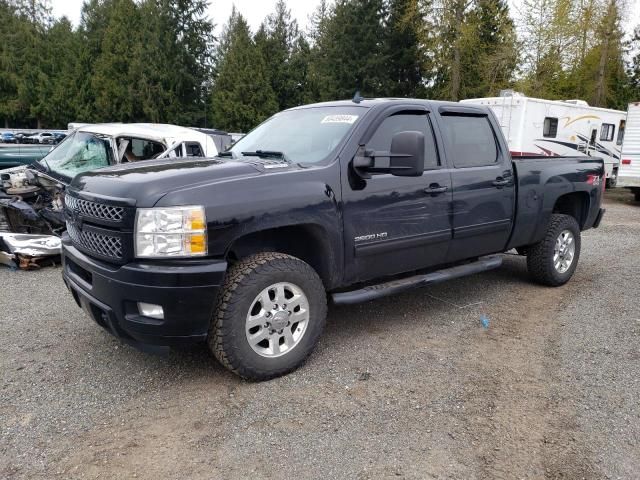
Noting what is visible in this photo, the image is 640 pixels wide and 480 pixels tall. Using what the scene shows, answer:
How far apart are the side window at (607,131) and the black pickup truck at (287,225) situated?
14887 millimetres

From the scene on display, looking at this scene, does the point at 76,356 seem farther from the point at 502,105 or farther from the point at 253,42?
the point at 253,42

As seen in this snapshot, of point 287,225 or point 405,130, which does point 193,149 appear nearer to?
point 405,130

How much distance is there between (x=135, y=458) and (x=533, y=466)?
205 centimetres

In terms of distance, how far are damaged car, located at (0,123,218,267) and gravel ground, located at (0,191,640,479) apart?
2.15 metres

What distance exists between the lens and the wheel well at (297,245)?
11.7ft

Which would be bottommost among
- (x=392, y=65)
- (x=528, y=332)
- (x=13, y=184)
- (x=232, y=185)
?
(x=528, y=332)

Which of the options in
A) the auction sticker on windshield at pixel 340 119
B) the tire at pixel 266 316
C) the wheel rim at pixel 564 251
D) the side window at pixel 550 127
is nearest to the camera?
the tire at pixel 266 316

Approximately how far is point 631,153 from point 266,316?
1532cm

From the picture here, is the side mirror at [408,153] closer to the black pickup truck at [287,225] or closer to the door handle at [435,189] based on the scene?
the black pickup truck at [287,225]

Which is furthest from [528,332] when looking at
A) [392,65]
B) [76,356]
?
[392,65]

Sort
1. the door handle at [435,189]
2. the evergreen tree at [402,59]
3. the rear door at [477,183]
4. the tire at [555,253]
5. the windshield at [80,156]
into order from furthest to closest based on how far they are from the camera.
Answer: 1. the evergreen tree at [402,59]
2. the windshield at [80,156]
3. the tire at [555,253]
4. the rear door at [477,183]
5. the door handle at [435,189]

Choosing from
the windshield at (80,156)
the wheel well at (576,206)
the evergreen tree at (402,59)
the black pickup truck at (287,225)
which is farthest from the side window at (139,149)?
the evergreen tree at (402,59)

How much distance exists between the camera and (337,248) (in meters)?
3.75

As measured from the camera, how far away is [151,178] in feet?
10.6
